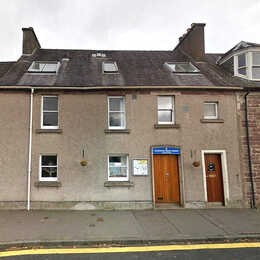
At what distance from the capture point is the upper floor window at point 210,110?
9.92 metres

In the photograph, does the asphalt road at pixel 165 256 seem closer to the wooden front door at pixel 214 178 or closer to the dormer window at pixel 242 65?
the wooden front door at pixel 214 178

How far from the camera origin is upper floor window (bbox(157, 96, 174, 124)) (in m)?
9.81

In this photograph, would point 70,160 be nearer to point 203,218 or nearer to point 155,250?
point 155,250

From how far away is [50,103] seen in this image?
9664mm

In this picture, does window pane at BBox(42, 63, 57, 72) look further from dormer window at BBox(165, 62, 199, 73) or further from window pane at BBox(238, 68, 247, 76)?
window pane at BBox(238, 68, 247, 76)

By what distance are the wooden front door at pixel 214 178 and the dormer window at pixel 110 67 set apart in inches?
270

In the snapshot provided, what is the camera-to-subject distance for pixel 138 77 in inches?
413

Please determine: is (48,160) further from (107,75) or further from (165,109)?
(165,109)

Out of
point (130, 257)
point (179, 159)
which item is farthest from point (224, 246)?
point (179, 159)

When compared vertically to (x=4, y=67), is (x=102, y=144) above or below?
below

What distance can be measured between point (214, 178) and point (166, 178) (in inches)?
94.5

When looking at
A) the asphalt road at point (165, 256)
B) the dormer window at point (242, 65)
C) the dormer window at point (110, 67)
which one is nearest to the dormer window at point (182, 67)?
the dormer window at point (242, 65)

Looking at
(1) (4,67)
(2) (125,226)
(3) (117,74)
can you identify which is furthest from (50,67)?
(2) (125,226)

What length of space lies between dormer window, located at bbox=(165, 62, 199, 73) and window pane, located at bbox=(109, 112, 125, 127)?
166 inches
